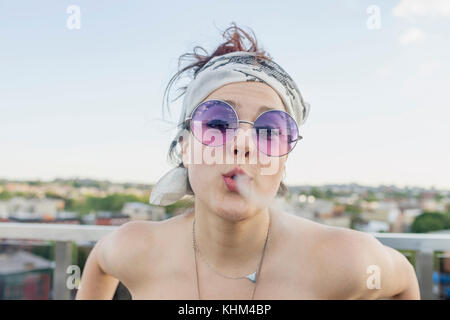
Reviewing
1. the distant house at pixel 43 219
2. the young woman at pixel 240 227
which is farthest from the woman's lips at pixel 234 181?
the distant house at pixel 43 219

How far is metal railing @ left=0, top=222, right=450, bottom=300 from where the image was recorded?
1.58 metres

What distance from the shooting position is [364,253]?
3.67 feet

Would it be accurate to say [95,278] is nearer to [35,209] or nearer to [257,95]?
[257,95]

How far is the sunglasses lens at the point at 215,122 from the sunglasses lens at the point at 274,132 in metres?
0.07

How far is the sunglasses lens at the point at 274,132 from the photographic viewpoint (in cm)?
93

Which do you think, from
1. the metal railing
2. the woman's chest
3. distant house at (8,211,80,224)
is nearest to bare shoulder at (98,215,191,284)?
the woman's chest

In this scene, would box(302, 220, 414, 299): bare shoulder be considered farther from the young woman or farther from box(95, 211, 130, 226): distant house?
box(95, 211, 130, 226): distant house

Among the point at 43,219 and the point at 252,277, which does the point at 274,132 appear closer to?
the point at 252,277

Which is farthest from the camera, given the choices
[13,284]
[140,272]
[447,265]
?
[13,284]

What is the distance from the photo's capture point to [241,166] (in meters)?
0.90

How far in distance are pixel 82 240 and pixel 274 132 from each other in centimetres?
127

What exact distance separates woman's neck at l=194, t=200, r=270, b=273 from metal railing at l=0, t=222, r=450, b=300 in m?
0.63
